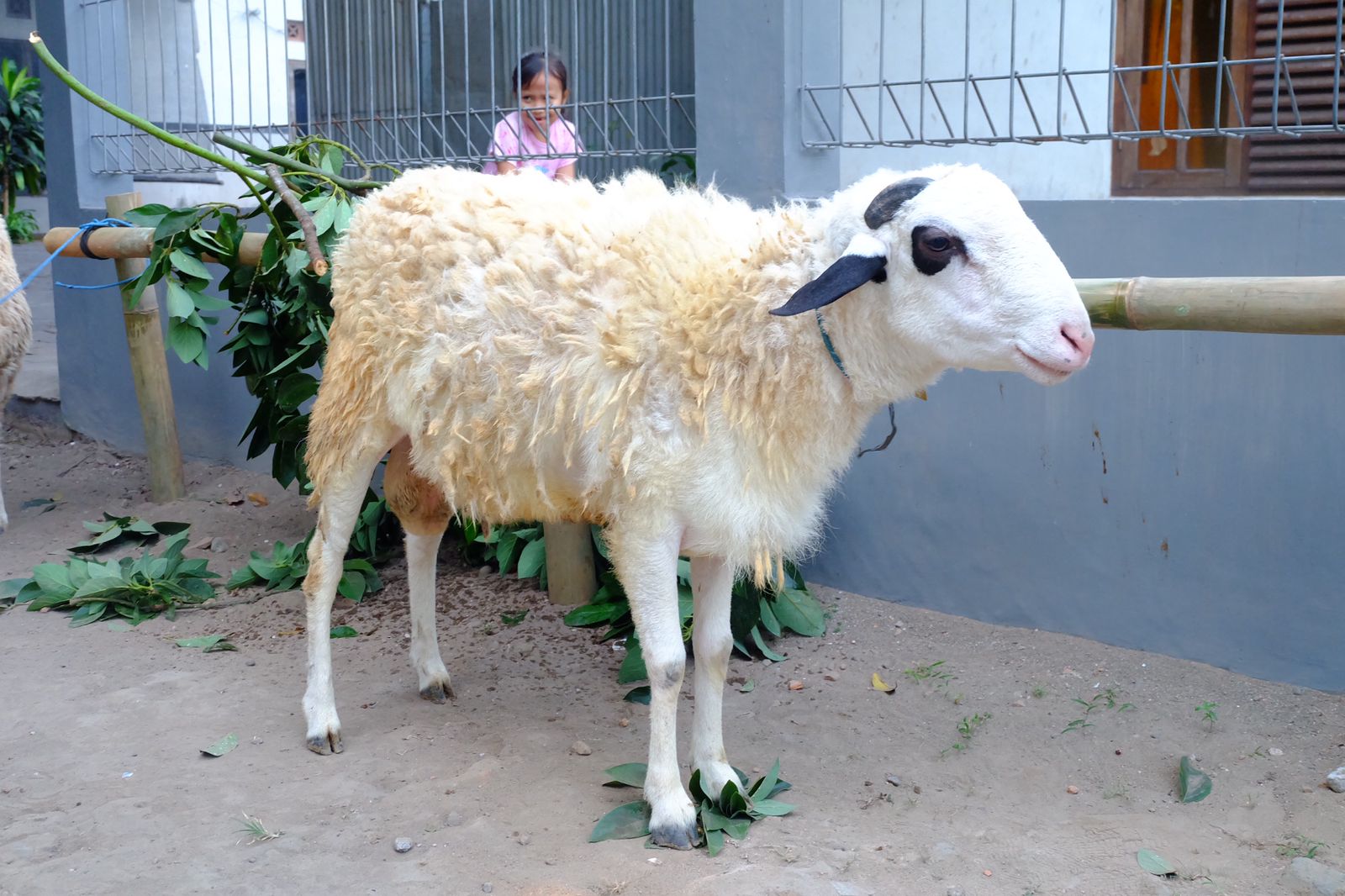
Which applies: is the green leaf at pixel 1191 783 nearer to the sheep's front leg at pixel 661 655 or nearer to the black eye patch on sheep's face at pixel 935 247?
the sheep's front leg at pixel 661 655

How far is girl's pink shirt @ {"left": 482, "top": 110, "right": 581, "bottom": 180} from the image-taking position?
5.61m

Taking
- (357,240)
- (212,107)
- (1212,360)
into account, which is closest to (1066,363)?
(1212,360)

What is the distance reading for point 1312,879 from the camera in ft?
9.85

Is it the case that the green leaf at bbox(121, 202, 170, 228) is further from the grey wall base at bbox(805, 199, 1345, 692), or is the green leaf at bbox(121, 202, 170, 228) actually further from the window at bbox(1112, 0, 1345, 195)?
the window at bbox(1112, 0, 1345, 195)

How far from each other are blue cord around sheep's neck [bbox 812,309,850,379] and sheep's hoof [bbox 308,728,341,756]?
207 centimetres

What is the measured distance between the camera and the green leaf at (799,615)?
469cm

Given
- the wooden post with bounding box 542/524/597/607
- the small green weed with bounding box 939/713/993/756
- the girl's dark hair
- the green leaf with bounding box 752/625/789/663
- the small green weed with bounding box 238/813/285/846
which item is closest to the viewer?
the small green weed with bounding box 238/813/285/846

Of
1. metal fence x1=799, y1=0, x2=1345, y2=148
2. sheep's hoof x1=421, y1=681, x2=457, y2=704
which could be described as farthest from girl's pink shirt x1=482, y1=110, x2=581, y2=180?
sheep's hoof x1=421, y1=681, x2=457, y2=704

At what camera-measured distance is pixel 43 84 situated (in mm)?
7949

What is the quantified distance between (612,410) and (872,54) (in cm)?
299

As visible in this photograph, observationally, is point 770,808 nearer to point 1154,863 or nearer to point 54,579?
point 1154,863

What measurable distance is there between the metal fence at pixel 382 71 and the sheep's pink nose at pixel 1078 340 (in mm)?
3064

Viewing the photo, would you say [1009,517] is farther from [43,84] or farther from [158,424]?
[43,84]

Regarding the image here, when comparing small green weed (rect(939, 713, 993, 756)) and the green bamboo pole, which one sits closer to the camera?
the green bamboo pole
